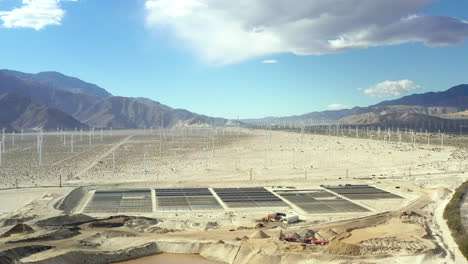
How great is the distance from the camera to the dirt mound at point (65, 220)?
2808 centimetres

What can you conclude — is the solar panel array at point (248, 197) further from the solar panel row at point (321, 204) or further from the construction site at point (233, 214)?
the solar panel row at point (321, 204)

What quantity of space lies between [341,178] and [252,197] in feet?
54.0

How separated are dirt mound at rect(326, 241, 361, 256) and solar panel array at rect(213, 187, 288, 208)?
1268 cm

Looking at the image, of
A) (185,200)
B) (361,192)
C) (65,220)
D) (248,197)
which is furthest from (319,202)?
(65,220)

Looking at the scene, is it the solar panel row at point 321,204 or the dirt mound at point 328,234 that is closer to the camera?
the dirt mound at point 328,234

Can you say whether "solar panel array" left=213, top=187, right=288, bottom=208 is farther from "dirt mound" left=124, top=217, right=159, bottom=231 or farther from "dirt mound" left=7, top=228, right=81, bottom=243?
"dirt mound" left=7, top=228, right=81, bottom=243

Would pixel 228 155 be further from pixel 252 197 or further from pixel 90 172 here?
pixel 252 197

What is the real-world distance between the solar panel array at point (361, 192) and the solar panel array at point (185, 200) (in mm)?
12787

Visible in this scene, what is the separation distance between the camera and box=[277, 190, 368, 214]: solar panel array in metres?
33.9

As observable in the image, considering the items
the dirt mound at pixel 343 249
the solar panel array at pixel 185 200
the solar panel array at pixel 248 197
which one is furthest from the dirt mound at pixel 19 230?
the dirt mound at pixel 343 249

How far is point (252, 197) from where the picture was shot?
3884 cm

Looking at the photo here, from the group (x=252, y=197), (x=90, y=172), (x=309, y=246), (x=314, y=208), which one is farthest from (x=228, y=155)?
(x=309, y=246)

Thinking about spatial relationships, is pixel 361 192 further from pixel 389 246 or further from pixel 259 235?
pixel 259 235

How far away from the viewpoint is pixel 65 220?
Result: 94.1 ft
